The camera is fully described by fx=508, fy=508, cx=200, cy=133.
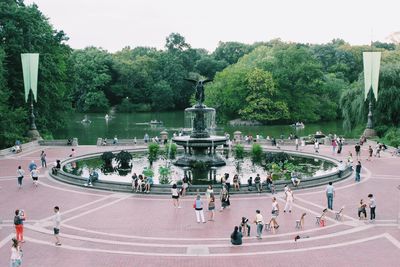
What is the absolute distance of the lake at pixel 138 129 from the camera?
6899cm

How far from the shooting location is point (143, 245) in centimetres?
1814

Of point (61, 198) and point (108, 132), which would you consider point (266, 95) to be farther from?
point (61, 198)

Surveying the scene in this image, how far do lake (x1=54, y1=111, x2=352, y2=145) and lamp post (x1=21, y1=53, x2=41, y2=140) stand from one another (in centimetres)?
1229

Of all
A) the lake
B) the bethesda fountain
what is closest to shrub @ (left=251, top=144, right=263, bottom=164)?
the bethesda fountain

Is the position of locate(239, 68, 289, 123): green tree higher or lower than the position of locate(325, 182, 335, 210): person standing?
higher

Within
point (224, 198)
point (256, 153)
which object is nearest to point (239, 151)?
point (256, 153)

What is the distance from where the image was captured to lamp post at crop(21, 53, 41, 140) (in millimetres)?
46188

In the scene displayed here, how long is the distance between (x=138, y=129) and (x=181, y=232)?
58110 millimetres

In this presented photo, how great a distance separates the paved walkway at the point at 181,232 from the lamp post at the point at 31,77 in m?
21.1

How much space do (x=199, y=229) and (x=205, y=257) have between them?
3.26 metres

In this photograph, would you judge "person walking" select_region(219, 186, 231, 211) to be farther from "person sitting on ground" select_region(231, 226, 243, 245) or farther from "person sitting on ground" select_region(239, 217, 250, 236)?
"person sitting on ground" select_region(231, 226, 243, 245)

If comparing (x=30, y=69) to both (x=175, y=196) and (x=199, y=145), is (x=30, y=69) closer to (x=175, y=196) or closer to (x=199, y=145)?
(x=199, y=145)

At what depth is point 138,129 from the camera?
253 feet

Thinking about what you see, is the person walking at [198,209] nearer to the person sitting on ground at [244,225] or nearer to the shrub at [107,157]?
the person sitting on ground at [244,225]
